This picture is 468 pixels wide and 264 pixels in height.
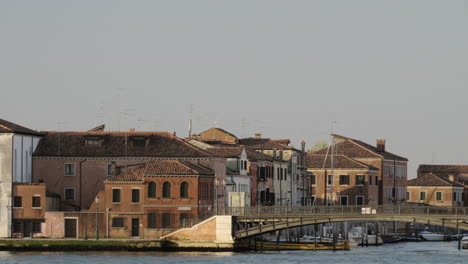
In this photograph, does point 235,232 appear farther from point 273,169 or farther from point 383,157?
point 383,157

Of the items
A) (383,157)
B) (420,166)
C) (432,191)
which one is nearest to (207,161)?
(383,157)

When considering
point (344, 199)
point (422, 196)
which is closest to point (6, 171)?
point (344, 199)

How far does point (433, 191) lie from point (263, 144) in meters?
35.9

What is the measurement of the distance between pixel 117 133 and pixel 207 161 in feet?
26.5

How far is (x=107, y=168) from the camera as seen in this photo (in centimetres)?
10656

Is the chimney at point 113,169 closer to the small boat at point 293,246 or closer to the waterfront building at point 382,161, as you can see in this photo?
the small boat at point 293,246

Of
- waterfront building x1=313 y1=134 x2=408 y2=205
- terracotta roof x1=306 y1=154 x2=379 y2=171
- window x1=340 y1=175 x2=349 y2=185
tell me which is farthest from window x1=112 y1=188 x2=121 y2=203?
waterfront building x1=313 y1=134 x2=408 y2=205

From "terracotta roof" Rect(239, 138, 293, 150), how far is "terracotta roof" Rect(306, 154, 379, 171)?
23.6 feet

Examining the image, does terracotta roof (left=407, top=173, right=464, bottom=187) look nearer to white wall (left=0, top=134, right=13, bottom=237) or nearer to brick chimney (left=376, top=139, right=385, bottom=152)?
brick chimney (left=376, top=139, right=385, bottom=152)

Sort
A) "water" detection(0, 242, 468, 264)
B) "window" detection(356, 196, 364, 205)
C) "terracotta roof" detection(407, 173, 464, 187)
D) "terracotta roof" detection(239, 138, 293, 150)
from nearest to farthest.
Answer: "water" detection(0, 242, 468, 264) < "terracotta roof" detection(239, 138, 293, 150) < "window" detection(356, 196, 364, 205) < "terracotta roof" detection(407, 173, 464, 187)

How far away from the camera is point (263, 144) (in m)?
137

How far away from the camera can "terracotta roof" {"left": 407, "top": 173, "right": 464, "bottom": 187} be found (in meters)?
167

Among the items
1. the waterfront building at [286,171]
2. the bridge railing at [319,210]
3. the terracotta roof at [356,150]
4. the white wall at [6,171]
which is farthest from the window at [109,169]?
the terracotta roof at [356,150]

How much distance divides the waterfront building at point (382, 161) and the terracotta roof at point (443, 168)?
17415mm
